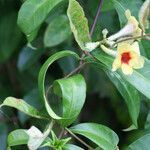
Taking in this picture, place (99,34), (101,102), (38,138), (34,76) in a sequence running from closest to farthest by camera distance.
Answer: (38,138) < (99,34) < (34,76) < (101,102)

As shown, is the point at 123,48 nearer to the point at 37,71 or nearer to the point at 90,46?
the point at 90,46

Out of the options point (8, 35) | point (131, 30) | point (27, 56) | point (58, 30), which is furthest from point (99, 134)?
point (8, 35)

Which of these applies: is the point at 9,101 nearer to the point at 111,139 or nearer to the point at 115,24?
the point at 111,139

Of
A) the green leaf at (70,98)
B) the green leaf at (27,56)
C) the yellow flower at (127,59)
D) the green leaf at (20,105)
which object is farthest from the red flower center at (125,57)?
the green leaf at (27,56)

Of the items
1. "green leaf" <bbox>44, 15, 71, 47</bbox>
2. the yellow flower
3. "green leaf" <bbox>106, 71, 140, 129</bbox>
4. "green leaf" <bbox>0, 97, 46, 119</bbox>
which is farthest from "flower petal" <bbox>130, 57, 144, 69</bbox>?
"green leaf" <bbox>44, 15, 71, 47</bbox>

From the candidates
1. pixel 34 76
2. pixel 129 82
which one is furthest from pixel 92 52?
pixel 34 76

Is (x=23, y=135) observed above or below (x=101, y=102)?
above
